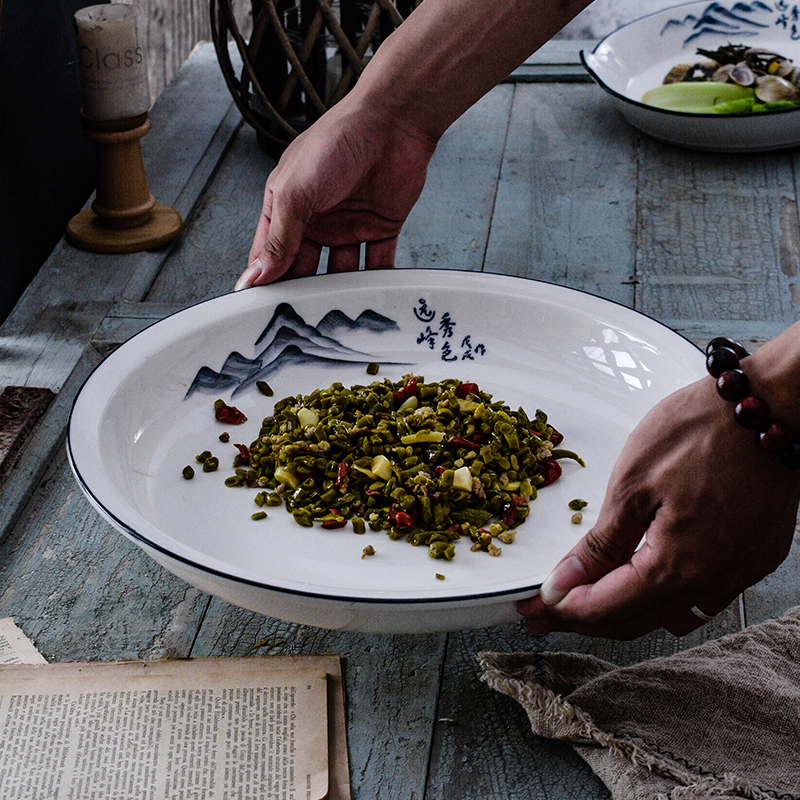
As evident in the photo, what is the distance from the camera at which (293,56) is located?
162 cm

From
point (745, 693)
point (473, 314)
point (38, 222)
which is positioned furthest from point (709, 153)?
point (745, 693)

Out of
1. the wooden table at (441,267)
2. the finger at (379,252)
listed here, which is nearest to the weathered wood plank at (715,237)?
the wooden table at (441,267)

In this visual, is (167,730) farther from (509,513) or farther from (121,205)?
(121,205)

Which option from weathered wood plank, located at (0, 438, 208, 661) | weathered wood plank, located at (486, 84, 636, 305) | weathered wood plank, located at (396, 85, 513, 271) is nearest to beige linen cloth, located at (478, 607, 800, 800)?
weathered wood plank, located at (0, 438, 208, 661)

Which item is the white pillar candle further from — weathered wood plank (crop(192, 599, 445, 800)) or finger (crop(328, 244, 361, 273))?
weathered wood plank (crop(192, 599, 445, 800))

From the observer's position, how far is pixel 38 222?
1616 mm

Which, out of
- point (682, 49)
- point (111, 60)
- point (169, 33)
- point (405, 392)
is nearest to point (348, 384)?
point (405, 392)

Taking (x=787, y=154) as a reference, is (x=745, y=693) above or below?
above

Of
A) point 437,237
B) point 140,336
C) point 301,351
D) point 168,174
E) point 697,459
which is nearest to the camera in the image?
point 697,459

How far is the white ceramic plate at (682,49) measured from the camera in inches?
70.6

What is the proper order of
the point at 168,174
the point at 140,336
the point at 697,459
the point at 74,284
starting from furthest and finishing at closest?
the point at 168,174, the point at 74,284, the point at 140,336, the point at 697,459

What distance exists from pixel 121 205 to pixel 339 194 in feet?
1.77

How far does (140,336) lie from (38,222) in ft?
2.28

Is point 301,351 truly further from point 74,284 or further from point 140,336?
point 74,284
